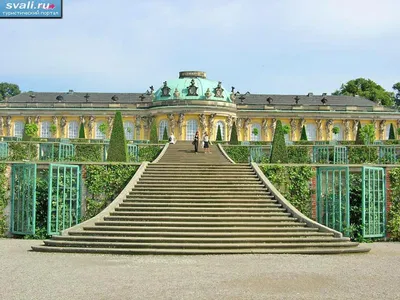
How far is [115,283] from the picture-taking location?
10.1 m

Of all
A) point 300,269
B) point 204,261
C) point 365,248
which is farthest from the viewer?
point 365,248

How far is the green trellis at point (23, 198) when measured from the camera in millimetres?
16922

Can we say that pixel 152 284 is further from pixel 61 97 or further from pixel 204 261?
pixel 61 97

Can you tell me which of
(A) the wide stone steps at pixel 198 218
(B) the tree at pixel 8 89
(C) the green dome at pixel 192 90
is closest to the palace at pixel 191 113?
(C) the green dome at pixel 192 90

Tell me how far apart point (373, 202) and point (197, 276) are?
833 centimetres

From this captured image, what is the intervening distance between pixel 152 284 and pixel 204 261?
2.55 meters

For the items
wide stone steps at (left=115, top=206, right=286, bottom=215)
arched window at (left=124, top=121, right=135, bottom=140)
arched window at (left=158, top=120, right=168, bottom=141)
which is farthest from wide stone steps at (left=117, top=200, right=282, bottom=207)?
arched window at (left=124, top=121, right=135, bottom=140)

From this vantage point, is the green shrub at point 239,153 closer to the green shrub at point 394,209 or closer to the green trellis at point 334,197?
the green trellis at point 334,197

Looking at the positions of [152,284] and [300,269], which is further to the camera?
[300,269]

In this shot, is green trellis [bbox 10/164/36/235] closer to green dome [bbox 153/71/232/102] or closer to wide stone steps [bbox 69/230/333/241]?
wide stone steps [bbox 69/230/333/241]

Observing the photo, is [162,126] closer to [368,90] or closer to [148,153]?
[368,90]

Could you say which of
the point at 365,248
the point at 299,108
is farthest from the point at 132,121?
the point at 365,248

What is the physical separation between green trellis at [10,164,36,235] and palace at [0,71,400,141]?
Result: 140 ft

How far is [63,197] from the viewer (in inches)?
661
